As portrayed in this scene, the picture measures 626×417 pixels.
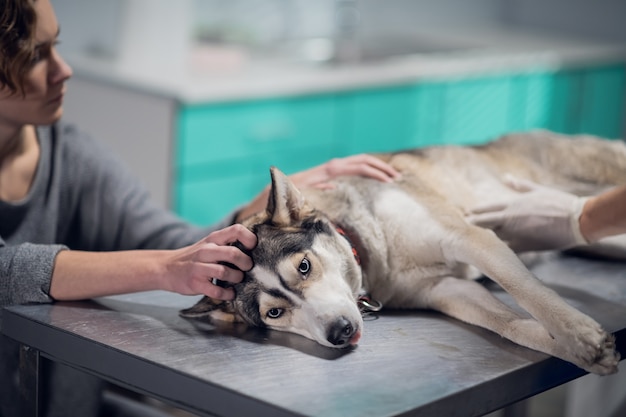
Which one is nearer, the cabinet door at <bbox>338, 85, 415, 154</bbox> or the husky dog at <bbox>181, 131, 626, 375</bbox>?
the husky dog at <bbox>181, 131, 626, 375</bbox>

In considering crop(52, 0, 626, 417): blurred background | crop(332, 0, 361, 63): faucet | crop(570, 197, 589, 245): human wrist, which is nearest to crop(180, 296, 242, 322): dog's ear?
crop(570, 197, 589, 245): human wrist

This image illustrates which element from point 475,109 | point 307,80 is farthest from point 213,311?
point 475,109

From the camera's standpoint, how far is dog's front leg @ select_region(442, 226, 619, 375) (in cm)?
148

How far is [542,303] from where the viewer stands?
5.22 feet

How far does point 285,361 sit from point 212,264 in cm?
21

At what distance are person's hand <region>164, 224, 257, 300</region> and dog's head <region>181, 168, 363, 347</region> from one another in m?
0.03

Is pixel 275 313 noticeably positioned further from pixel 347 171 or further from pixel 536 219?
pixel 536 219

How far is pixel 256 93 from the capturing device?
341 centimetres

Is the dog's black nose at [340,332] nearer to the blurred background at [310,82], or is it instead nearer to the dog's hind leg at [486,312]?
the dog's hind leg at [486,312]

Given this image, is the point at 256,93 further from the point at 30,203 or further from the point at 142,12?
the point at 30,203

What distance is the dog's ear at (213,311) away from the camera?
165 cm

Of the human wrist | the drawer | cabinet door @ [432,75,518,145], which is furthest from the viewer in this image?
cabinet door @ [432,75,518,145]

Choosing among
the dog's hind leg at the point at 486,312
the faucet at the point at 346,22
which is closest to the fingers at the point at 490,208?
the dog's hind leg at the point at 486,312

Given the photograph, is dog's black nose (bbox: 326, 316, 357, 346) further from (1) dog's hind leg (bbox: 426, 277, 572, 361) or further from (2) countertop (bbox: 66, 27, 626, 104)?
(2) countertop (bbox: 66, 27, 626, 104)
